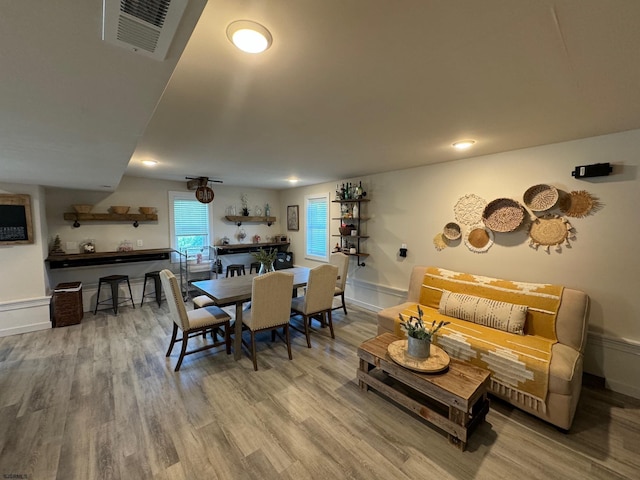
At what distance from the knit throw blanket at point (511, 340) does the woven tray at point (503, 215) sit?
61 centimetres

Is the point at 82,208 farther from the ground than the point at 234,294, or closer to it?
farther from the ground

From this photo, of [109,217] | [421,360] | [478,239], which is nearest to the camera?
[421,360]

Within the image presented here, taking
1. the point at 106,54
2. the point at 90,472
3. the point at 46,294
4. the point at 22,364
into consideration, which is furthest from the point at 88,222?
the point at 106,54

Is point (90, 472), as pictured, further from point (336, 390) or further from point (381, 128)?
point (381, 128)

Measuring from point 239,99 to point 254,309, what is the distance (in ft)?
6.27

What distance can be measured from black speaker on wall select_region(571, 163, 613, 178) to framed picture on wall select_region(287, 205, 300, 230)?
4.70 metres

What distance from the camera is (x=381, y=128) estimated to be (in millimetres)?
2170

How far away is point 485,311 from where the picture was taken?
265 centimetres

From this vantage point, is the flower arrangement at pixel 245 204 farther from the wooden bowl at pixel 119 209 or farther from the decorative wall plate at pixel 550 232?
the decorative wall plate at pixel 550 232

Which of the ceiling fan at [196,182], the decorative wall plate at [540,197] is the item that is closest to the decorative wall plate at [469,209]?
the decorative wall plate at [540,197]

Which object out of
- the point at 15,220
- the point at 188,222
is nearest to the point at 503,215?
the point at 188,222

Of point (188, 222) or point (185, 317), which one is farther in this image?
point (188, 222)

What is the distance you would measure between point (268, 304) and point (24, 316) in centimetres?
361

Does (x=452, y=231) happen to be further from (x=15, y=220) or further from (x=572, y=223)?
(x=15, y=220)
